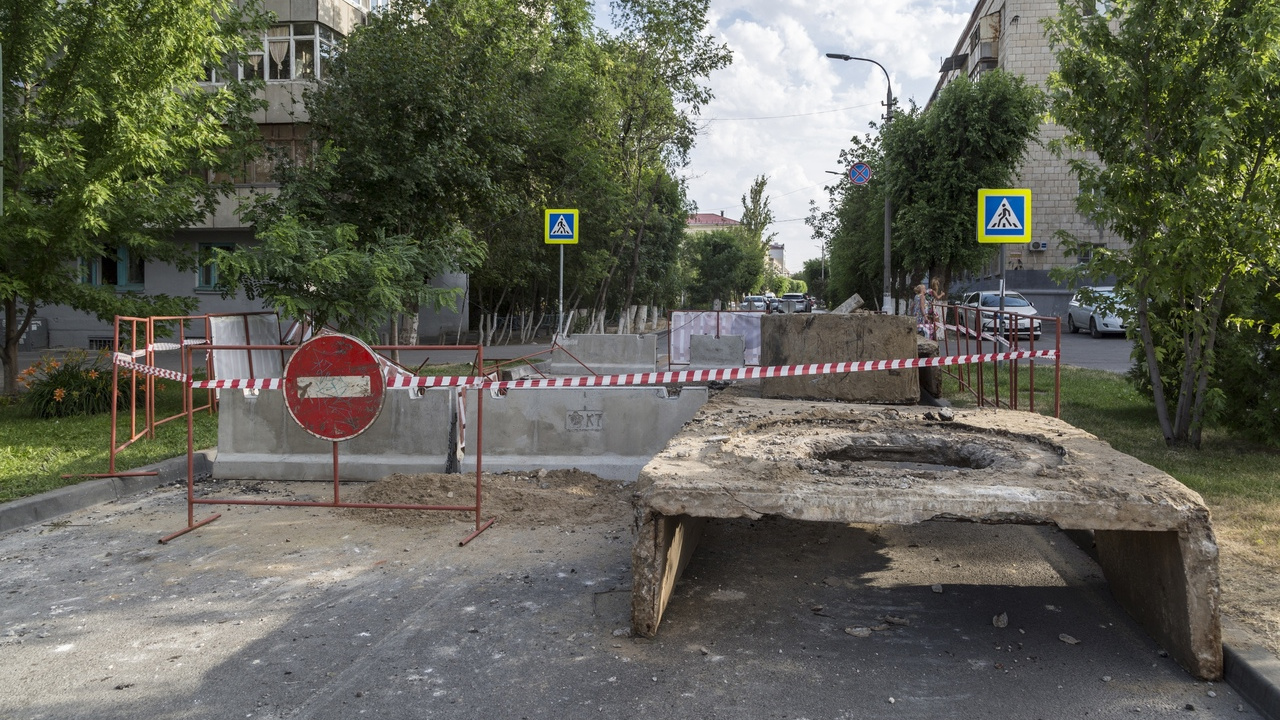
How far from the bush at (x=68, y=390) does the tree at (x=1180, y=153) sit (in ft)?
39.0

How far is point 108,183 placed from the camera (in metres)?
12.0

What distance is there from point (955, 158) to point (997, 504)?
85.1 feet

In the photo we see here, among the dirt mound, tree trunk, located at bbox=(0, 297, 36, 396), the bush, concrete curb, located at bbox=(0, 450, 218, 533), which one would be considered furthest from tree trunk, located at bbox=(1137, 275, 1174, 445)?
tree trunk, located at bbox=(0, 297, 36, 396)

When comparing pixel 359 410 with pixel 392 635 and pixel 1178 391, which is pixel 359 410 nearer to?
pixel 392 635

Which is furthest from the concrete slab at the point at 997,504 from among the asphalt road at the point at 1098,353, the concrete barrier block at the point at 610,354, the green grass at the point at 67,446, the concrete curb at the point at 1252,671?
the asphalt road at the point at 1098,353

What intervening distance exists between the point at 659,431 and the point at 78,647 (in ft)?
16.5

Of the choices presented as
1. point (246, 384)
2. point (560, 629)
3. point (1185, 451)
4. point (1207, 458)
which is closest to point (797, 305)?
point (1185, 451)

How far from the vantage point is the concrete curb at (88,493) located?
6824 millimetres

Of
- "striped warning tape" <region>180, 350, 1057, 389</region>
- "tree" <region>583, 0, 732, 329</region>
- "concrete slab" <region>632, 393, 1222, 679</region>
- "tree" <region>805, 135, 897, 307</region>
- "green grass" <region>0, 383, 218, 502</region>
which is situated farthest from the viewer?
"tree" <region>805, 135, 897, 307</region>

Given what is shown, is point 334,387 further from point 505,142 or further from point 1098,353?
point 1098,353

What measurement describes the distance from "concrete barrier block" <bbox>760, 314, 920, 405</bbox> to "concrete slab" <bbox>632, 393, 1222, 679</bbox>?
13.8ft

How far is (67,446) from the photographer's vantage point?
9.54m

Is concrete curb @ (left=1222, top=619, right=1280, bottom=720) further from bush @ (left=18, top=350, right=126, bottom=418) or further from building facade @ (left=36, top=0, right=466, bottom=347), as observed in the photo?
building facade @ (left=36, top=0, right=466, bottom=347)

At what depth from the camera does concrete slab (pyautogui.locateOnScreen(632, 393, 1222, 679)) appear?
4.20 metres
